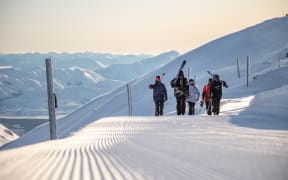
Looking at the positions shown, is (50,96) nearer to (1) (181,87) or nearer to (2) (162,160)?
(1) (181,87)

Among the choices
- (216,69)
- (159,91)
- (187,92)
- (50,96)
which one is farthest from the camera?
(216,69)

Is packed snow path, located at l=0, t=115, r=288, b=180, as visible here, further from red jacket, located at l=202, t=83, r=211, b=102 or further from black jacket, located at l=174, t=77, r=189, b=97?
red jacket, located at l=202, t=83, r=211, b=102

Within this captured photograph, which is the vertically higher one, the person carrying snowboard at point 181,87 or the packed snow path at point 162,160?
the person carrying snowboard at point 181,87

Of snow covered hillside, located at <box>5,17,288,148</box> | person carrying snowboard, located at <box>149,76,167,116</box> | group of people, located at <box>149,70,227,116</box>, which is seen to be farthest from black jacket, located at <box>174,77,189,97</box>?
snow covered hillside, located at <box>5,17,288,148</box>

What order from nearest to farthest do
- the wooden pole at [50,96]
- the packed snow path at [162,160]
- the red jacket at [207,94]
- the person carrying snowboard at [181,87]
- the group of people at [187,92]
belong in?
the packed snow path at [162,160] < the wooden pole at [50,96] < the group of people at [187,92] < the person carrying snowboard at [181,87] < the red jacket at [207,94]

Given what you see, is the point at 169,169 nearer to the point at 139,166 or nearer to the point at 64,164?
the point at 139,166

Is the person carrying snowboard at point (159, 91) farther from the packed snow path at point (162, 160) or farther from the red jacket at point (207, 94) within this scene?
the packed snow path at point (162, 160)

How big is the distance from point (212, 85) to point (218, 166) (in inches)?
520

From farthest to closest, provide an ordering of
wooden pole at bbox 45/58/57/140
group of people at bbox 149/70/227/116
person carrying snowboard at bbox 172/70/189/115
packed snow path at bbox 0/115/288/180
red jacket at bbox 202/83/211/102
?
red jacket at bbox 202/83/211/102 < person carrying snowboard at bbox 172/70/189/115 < group of people at bbox 149/70/227/116 < wooden pole at bbox 45/58/57/140 < packed snow path at bbox 0/115/288/180

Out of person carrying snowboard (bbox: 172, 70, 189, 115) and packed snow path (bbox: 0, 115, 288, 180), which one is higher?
person carrying snowboard (bbox: 172, 70, 189, 115)

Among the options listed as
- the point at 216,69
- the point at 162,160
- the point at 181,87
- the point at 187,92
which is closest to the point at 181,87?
the point at 181,87

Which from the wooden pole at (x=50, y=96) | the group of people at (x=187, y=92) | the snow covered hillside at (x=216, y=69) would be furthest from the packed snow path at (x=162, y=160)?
the snow covered hillside at (x=216, y=69)

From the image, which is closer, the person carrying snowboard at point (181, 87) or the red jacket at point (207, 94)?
the person carrying snowboard at point (181, 87)

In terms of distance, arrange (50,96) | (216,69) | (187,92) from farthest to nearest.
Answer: (216,69) < (187,92) < (50,96)
